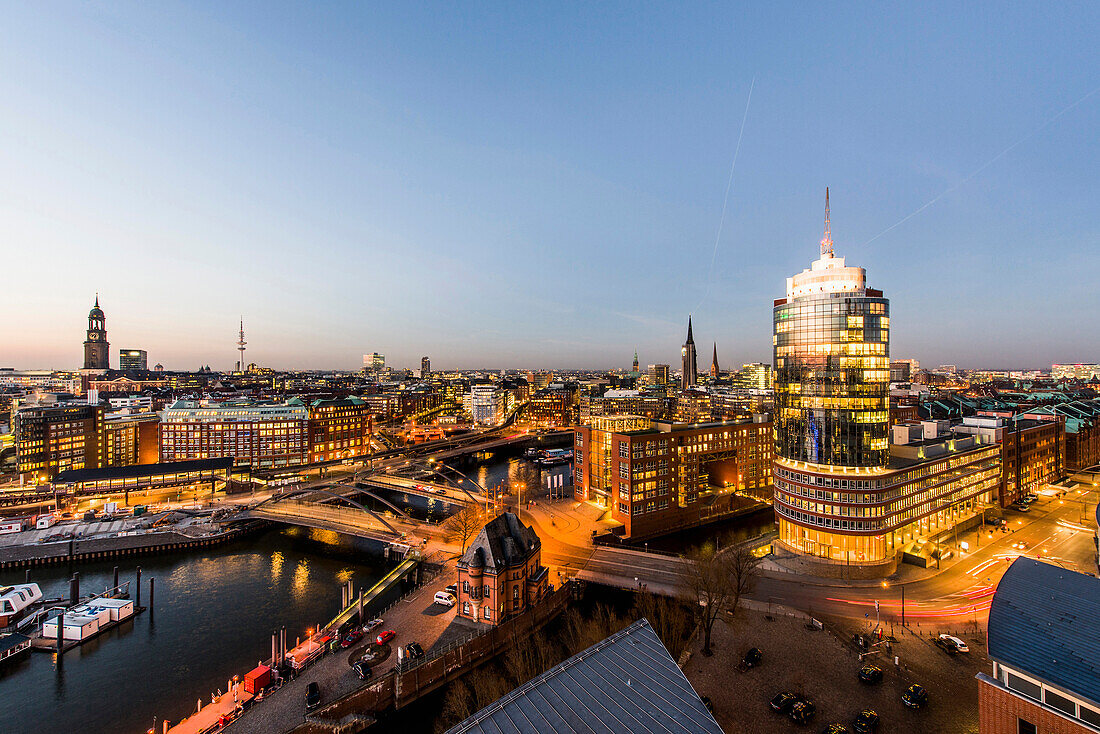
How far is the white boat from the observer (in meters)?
46.2

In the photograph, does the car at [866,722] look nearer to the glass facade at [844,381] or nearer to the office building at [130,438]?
the glass facade at [844,381]

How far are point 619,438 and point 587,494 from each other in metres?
15.0

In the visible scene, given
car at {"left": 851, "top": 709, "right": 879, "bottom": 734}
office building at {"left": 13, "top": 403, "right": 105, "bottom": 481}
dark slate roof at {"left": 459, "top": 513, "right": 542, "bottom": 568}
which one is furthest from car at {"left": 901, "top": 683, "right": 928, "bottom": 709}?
office building at {"left": 13, "top": 403, "right": 105, "bottom": 481}

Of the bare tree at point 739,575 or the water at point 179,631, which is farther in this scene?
the bare tree at point 739,575

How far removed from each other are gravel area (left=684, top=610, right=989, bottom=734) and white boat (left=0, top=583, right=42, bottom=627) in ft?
207

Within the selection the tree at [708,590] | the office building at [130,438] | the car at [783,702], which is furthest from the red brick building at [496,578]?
the office building at [130,438]

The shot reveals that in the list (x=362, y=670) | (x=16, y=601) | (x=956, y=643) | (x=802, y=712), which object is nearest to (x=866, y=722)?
(x=802, y=712)

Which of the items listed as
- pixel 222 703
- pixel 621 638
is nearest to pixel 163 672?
pixel 222 703

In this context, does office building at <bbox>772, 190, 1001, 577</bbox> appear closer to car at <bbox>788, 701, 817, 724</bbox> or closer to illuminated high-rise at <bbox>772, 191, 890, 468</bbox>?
illuminated high-rise at <bbox>772, 191, 890, 468</bbox>

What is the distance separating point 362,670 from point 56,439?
4131 inches

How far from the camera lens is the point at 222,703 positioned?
3388 cm

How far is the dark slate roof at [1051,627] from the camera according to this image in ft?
63.0

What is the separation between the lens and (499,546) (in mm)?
41875

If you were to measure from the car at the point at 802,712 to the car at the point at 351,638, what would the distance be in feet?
104
